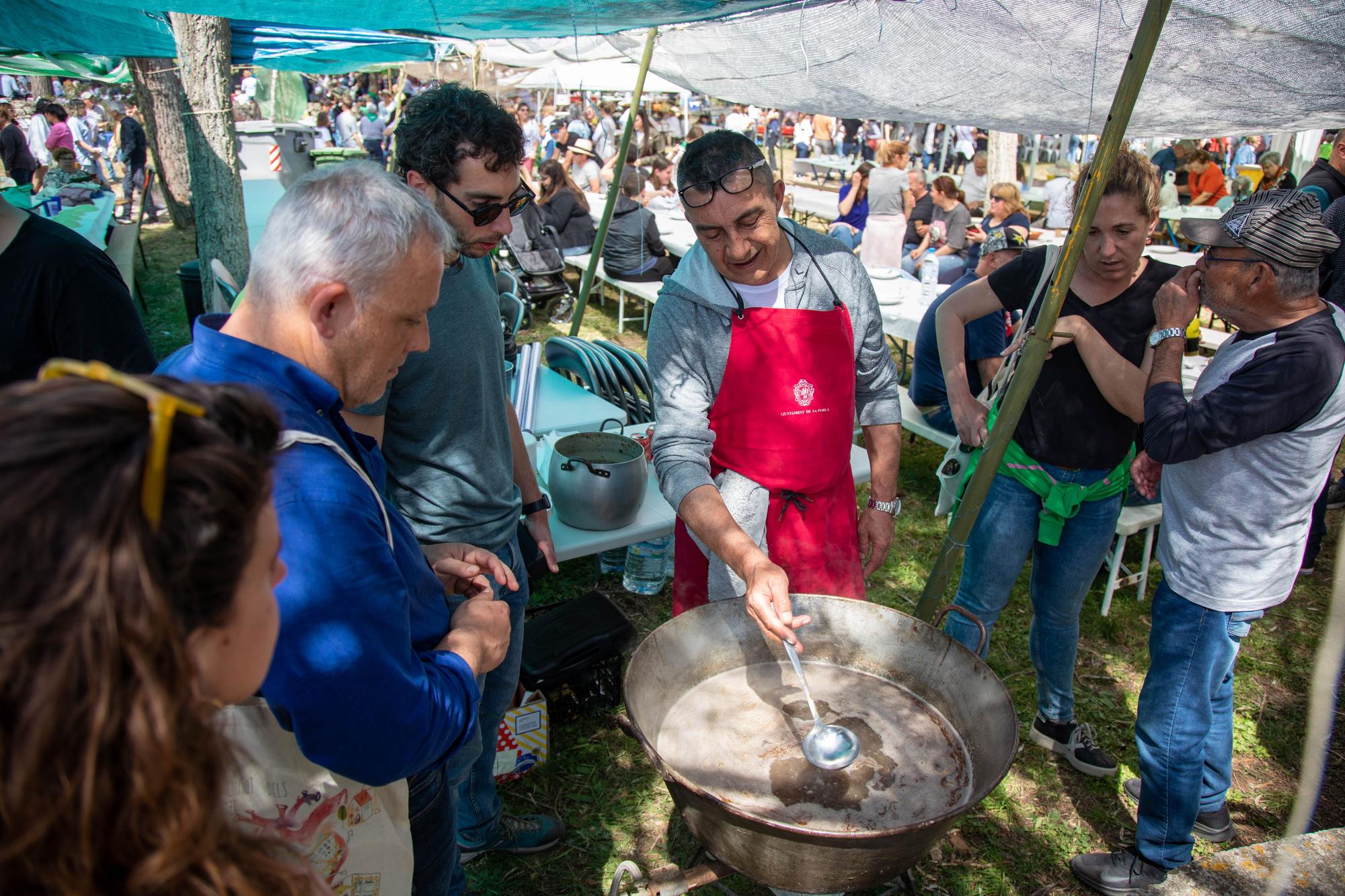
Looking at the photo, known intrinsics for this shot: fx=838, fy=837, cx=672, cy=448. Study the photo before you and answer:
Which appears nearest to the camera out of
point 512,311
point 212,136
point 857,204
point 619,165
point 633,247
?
point 212,136

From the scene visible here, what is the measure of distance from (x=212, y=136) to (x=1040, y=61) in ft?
13.4

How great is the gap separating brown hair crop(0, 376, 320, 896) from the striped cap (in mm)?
2116

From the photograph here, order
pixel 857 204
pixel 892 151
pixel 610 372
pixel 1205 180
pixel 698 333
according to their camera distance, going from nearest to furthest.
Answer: pixel 698 333 → pixel 610 372 → pixel 892 151 → pixel 857 204 → pixel 1205 180

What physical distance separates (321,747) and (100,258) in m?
1.46

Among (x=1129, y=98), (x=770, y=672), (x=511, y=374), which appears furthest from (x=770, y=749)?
(x=511, y=374)

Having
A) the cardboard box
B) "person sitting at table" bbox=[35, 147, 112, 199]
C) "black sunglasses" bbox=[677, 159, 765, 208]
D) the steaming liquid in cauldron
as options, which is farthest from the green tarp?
the steaming liquid in cauldron

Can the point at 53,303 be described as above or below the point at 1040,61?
below

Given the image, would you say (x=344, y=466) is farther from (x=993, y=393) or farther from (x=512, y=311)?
(x=512, y=311)

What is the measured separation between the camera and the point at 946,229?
337 inches

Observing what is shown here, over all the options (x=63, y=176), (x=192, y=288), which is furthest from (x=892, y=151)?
(x=63, y=176)

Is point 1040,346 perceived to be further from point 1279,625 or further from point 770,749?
point 1279,625

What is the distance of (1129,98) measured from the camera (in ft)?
6.30

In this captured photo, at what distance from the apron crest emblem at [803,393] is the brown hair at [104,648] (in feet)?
5.22

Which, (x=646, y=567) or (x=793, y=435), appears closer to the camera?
(x=793, y=435)
